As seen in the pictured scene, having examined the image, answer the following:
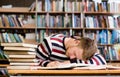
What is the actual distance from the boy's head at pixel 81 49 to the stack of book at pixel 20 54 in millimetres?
366

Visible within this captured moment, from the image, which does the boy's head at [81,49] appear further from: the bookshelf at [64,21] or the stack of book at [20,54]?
A: the bookshelf at [64,21]

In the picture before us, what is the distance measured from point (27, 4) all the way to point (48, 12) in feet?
1.68

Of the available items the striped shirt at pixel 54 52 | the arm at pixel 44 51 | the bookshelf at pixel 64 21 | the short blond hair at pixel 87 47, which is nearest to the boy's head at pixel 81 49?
the short blond hair at pixel 87 47

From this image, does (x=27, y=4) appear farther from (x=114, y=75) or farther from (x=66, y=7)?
(x=114, y=75)

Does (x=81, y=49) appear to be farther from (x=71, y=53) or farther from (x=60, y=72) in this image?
(x=60, y=72)

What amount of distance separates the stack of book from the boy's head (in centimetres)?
37

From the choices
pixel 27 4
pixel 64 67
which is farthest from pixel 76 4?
pixel 64 67

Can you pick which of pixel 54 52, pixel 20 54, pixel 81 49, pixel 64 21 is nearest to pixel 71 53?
pixel 81 49

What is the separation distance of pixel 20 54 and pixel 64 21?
3.74 metres

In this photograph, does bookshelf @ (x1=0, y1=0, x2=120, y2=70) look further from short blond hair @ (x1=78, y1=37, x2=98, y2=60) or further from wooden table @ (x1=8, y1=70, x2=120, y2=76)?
wooden table @ (x1=8, y1=70, x2=120, y2=76)

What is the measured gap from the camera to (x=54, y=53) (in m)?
2.09

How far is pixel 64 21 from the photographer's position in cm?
532

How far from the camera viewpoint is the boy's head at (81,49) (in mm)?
1884

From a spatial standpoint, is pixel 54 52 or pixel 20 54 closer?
pixel 20 54
